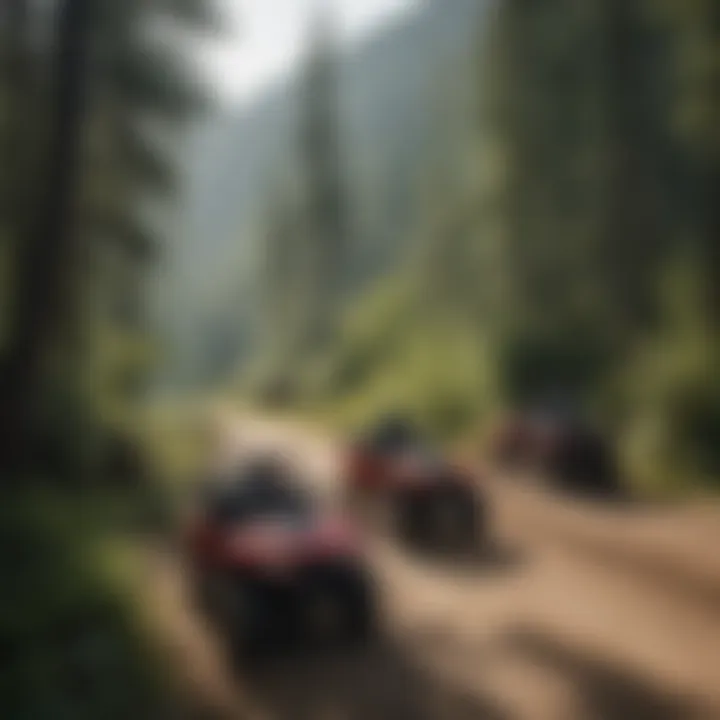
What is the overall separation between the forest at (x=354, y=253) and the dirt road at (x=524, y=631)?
0.33 ft

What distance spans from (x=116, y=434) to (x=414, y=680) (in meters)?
0.67

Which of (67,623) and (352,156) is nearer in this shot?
(67,623)

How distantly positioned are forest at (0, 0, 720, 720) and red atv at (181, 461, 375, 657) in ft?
0.43

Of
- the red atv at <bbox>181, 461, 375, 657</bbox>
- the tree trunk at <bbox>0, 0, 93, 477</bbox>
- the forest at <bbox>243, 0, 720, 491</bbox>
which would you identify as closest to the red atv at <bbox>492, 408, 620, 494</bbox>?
the forest at <bbox>243, 0, 720, 491</bbox>

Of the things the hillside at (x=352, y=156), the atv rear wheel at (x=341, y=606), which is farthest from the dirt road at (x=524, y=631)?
the hillside at (x=352, y=156)

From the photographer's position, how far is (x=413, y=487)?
5.70 ft

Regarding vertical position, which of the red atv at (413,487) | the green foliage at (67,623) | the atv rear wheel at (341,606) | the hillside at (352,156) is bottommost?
the green foliage at (67,623)

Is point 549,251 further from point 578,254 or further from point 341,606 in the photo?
point 341,606

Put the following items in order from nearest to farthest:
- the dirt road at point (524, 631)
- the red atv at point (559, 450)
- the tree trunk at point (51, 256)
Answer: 1. the dirt road at point (524, 631)
2. the red atv at point (559, 450)
3. the tree trunk at point (51, 256)

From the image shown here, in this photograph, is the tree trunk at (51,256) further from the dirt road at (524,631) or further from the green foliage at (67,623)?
the dirt road at (524,631)

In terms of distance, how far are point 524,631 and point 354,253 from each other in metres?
0.72

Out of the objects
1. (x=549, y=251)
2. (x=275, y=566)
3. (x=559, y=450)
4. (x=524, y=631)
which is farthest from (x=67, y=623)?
(x=549, y=251)

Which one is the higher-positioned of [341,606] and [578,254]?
[578,254]

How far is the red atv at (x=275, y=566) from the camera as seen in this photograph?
5.43 feet
